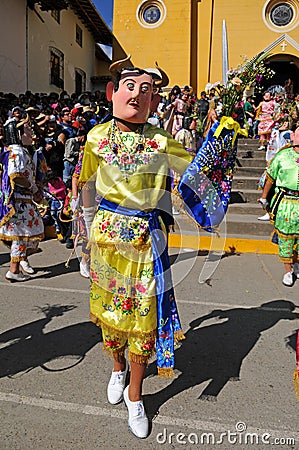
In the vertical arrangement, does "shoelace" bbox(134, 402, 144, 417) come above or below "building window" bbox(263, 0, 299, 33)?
below

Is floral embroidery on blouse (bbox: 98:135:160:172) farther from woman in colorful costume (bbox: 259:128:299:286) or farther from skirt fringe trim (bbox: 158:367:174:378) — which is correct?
woman in colorful costume (bbox: 259:128:299:286)

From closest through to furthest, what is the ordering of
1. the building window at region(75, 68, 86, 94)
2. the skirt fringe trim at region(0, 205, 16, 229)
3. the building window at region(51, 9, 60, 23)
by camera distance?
1. the skirt fringe trim at region(0, 205, 16, 229)
2. the building window at region(51, 9, 60, 23)
3. the building window at region(75, 68, 86, 94)

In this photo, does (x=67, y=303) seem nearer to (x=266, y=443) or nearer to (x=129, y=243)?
(x=129, y=243)

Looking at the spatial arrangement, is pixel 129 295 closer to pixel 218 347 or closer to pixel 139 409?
pixel 139 409

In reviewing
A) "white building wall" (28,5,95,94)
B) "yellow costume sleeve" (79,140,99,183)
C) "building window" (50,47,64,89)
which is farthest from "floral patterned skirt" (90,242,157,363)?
"building window" (50,47,64,89)

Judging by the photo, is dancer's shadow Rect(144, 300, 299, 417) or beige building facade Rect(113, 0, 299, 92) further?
beige building facade Rect(113, 0, 299, 92)

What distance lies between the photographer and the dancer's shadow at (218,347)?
2.74m

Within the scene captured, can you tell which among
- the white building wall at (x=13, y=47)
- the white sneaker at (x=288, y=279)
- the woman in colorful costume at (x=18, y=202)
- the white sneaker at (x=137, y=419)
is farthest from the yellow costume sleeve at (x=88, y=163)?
the white building wall at (x=13, y=47)

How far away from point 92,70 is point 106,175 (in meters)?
20.6

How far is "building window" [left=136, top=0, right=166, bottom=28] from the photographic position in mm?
15820

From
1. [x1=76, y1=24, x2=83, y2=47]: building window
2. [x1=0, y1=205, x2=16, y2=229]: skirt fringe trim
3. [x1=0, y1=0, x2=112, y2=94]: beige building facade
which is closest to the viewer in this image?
[x1=0, y1=205, x2=16, y2=229]: skirt fringe trim

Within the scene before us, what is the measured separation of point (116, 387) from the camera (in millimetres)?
2588

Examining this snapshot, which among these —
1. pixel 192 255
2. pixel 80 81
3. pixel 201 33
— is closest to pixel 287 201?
pixel 192 255

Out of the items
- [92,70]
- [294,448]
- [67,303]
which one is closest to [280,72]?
[92,70]
